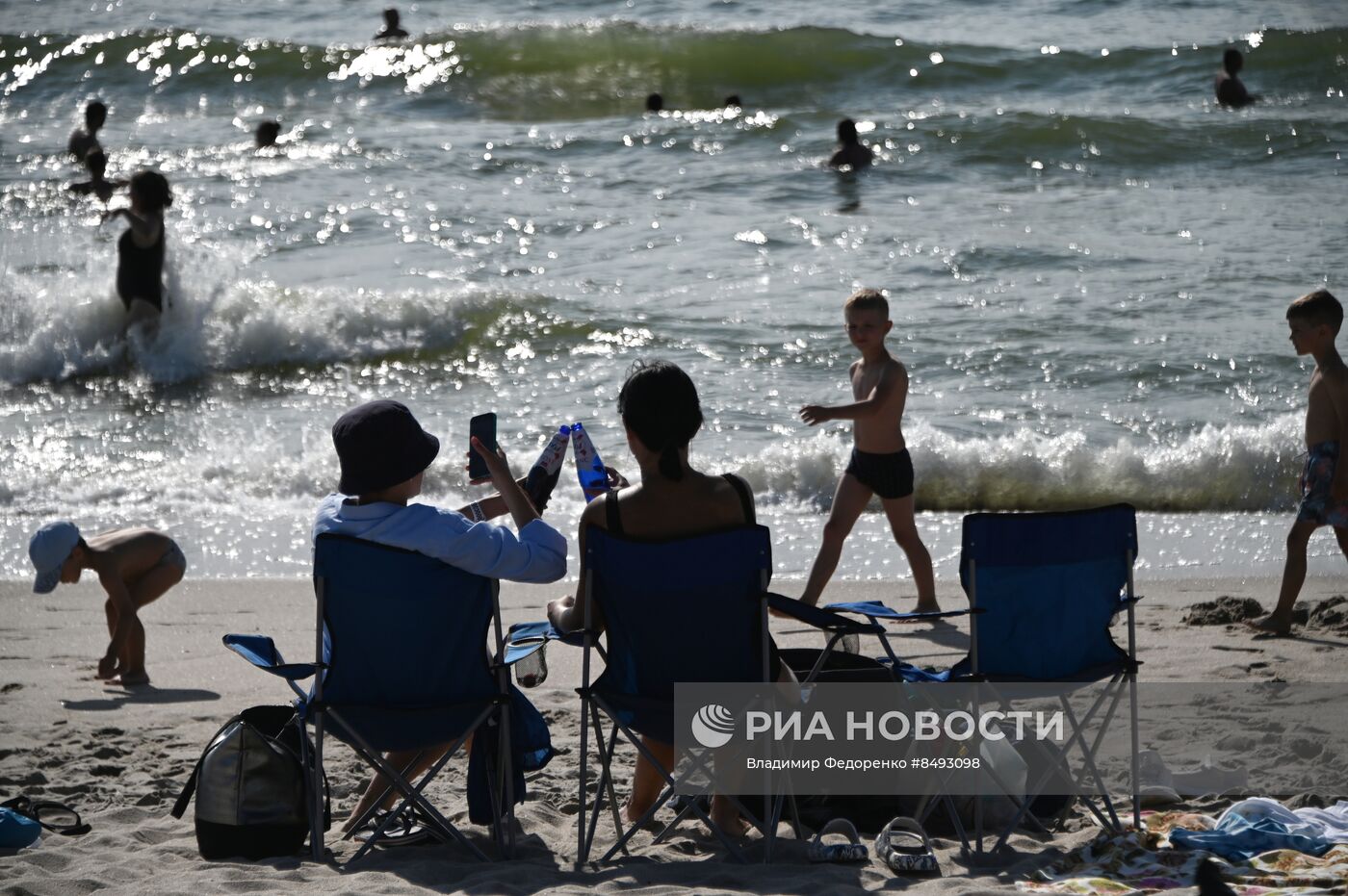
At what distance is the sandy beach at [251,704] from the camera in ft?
11.5

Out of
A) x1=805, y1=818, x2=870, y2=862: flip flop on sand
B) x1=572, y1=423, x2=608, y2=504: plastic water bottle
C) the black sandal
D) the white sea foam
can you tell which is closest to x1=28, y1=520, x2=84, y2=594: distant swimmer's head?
the black sandal

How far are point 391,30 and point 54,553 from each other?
59.4 feet

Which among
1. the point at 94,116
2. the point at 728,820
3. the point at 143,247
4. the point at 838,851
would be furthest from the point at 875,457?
the point at 94,116

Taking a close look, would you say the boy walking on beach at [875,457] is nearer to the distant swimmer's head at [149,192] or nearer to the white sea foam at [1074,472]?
the white sea foam at [1074,472]

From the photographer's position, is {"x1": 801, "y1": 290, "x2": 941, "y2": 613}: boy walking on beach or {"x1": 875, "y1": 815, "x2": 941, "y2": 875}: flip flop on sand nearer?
{"x1": 875, "y1": 815, "x2": 941, "y2": 875}: flip flop on sand

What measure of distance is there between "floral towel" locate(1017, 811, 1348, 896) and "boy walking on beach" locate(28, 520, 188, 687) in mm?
3497

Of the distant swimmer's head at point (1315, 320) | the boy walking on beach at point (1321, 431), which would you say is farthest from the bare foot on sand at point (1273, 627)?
the distant swimmer's head at point (1315, 320)

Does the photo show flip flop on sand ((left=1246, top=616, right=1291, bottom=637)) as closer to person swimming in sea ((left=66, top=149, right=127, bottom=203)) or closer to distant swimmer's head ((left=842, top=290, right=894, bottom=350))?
distant swimmer's head ((left=842, top=290, right=894, bottom=350))

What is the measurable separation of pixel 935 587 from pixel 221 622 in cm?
322

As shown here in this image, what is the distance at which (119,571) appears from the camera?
5.45m

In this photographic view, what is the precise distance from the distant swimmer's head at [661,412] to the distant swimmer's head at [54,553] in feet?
8.66

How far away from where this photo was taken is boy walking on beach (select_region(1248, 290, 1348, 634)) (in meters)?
5.27

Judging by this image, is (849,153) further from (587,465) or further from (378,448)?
(378,448)

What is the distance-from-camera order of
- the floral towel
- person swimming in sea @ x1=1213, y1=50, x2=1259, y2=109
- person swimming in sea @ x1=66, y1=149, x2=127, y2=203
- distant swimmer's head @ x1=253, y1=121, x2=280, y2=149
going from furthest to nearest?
distant swimmer's head @ x1=253, y1=121, x2=280, y2=149 → person swimming in sea @ x1=1213, y1=50, x2=1259, y2=109 → person swimming in sea @ x1=66, y1=149, x2=127, y2=203 → the floral towel
